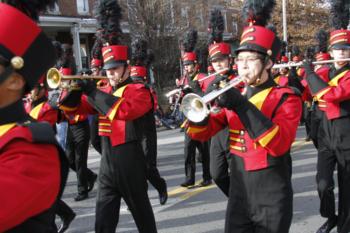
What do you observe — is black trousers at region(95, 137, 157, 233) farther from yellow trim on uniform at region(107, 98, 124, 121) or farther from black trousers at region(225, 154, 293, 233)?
black trousers at region(225, 154, 293, 233)

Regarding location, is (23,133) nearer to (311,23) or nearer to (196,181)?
(196,181)

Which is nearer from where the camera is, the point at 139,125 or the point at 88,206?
the point at 139,125

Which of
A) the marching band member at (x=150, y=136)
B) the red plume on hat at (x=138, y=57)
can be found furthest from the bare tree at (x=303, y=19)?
the marching band member at (x=150, y=136)

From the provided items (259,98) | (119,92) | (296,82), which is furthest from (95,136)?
(259,98)

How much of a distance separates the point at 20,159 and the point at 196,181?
6.36 m

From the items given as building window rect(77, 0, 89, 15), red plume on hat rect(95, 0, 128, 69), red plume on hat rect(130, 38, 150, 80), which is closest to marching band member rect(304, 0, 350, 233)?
red plume on hat rect(95, 0, 128, 69)

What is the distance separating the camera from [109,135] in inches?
182

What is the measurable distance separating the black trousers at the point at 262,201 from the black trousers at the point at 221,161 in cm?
238

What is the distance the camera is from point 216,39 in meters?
7.81

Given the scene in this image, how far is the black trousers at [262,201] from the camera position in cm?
321

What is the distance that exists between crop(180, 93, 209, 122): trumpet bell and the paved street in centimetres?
237

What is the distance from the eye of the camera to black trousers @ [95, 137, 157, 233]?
4297mm

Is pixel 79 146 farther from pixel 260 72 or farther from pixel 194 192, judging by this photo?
pixel 260 72

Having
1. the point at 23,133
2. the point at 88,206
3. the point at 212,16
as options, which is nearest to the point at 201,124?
the point at 23,133
